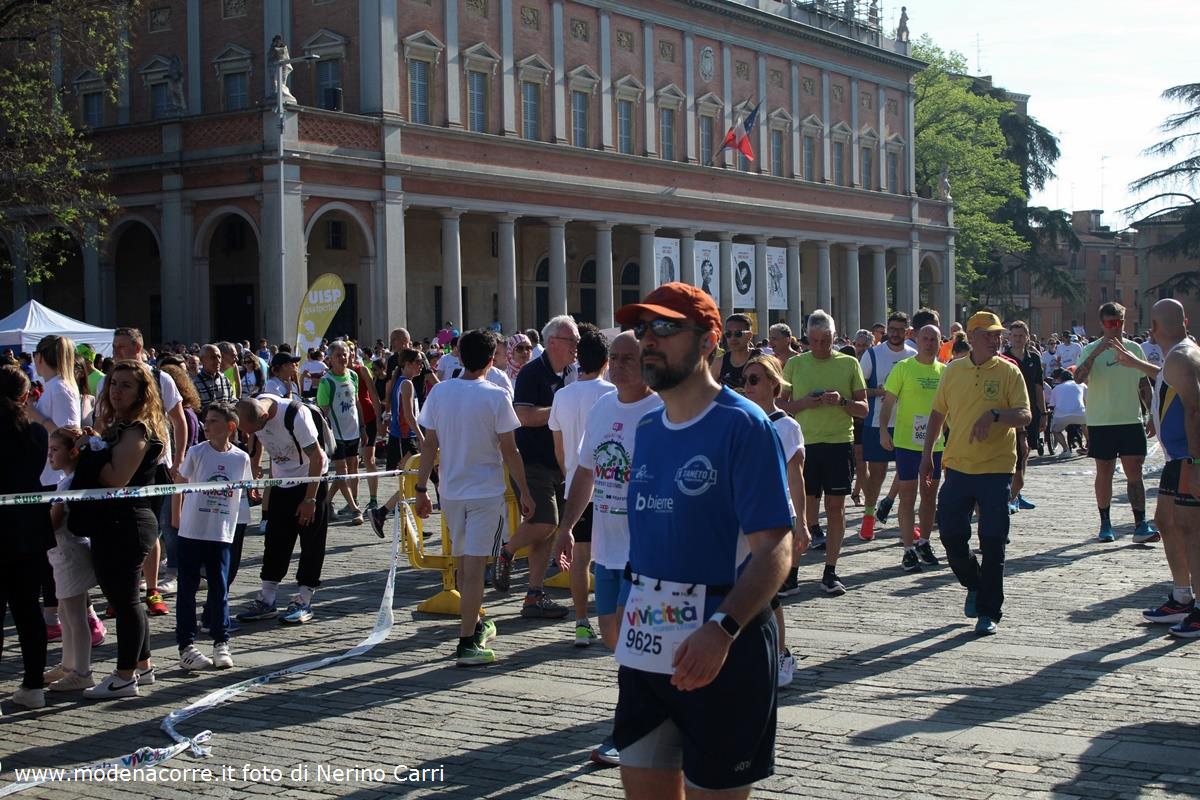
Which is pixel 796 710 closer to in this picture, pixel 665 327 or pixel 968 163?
pixel 665 327

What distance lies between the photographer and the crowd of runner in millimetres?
4348

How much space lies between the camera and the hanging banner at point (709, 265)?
51.6 m

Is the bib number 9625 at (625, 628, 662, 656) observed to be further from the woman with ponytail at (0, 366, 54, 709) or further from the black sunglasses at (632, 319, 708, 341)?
the woman with ponytail at (0, 366, 54, 709)

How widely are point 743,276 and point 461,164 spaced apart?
15.1 meters

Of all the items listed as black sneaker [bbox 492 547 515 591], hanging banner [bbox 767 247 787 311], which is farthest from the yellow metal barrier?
hanging banner [bbox 767 247 787 311]

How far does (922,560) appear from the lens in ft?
41.3

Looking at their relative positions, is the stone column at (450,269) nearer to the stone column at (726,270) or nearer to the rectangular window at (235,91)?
the rectangular window at (235,91)

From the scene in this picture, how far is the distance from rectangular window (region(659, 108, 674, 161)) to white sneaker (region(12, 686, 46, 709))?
4567 cm

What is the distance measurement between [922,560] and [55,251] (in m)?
37.3

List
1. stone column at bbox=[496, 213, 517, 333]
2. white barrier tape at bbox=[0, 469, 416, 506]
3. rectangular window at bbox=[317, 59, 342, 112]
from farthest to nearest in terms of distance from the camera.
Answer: stone column at bbox=[496, 213, 517, 333] < rectangular window at bbox=[317, 59, 342, 112] < white barrier tape at bbox=[0, 469, 416, 506]

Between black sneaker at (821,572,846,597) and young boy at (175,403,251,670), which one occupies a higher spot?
young boy at (175,403,251,670)

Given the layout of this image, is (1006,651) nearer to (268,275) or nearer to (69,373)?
(69,373)

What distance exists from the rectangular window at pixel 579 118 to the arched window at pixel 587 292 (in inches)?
210

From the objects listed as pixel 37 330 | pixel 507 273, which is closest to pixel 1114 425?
pixel 37 330
